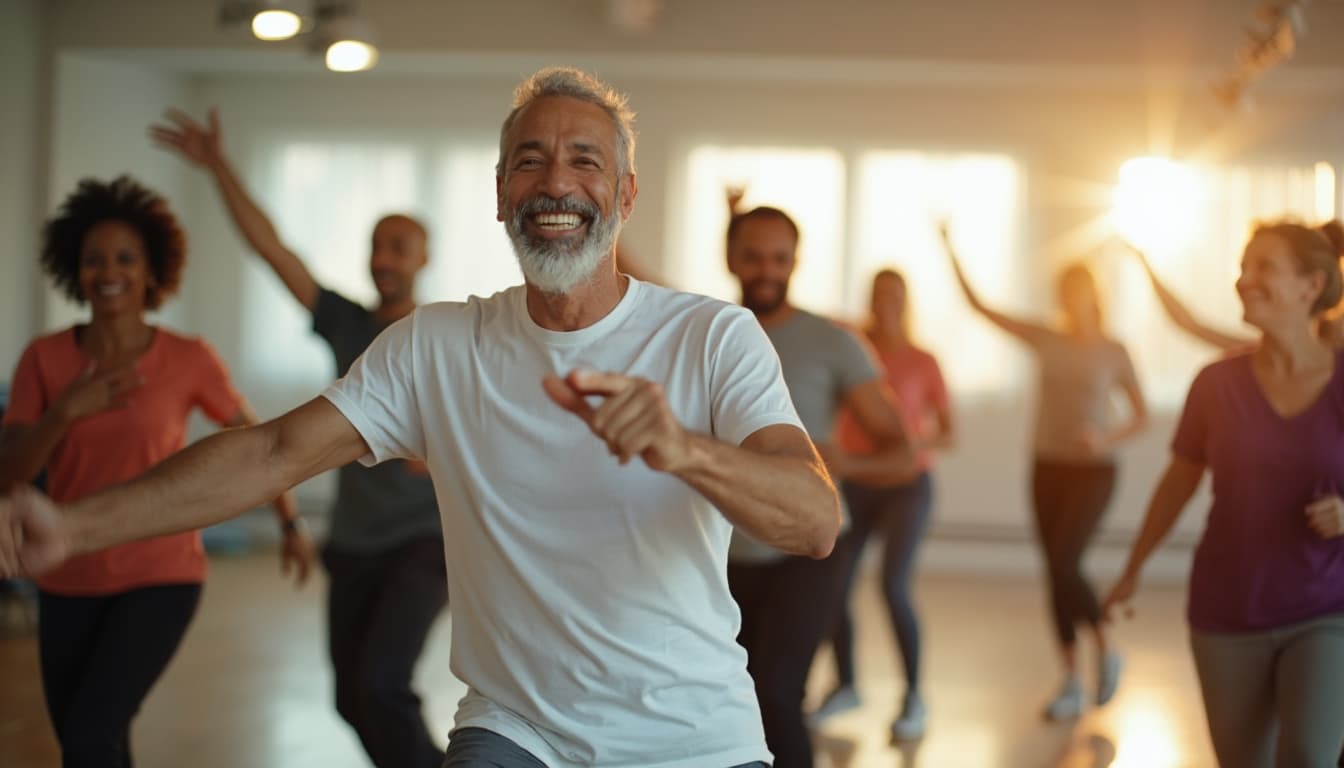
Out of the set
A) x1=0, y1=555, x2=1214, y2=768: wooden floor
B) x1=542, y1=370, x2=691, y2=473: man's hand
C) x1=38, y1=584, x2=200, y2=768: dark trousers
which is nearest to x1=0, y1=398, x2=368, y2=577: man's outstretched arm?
x1=542, y1=370, x2=691, y2=473: man's hand

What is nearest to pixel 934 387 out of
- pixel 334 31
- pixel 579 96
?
pixel 334 31

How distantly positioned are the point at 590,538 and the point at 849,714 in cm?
338

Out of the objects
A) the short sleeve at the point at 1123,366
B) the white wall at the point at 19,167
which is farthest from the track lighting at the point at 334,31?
the short sleeve at the point at 1123,366

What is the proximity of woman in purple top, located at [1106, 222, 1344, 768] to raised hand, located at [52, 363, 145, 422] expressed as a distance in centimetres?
223

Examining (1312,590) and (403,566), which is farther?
(403,566)

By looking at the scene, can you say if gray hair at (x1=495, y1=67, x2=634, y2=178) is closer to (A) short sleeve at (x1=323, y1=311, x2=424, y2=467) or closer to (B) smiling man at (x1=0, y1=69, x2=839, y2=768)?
(B) smiling man at (x1=0, y1=69, x2=839, y2=768)

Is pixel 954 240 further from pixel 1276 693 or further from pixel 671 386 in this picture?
pixel 671 386

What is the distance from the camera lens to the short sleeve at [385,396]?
6.46 feet

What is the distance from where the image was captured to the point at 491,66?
7.93m

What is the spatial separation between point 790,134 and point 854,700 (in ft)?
14.8

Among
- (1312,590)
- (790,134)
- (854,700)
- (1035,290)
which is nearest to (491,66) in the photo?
(790,134)

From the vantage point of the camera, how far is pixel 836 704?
5.02 m

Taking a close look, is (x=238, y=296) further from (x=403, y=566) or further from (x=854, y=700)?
(x=403, y=566)

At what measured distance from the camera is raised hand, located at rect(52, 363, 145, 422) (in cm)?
283
